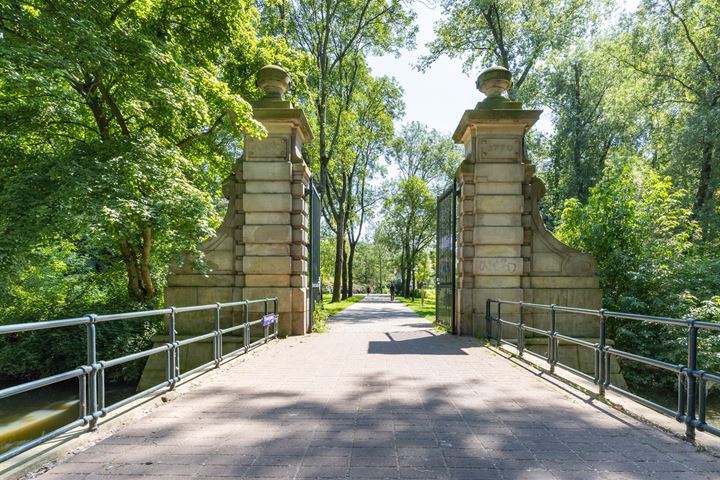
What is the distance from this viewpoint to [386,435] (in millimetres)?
3771

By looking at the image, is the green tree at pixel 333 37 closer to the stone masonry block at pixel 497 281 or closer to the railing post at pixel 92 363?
the stone masonry block at pixel 497 281

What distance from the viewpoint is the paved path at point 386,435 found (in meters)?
3.08

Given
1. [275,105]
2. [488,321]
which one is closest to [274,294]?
[275,105]

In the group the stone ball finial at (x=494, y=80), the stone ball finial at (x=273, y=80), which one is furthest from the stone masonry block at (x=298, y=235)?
the stone ball finial at (x=494, y=80)

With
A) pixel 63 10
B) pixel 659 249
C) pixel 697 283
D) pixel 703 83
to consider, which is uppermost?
pixel 703 83

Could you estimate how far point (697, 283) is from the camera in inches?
404

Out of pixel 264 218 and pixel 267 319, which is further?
pixel 264 218

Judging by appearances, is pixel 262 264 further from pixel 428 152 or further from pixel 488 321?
pixel 428 152

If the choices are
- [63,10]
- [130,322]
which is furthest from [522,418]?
[130,322]

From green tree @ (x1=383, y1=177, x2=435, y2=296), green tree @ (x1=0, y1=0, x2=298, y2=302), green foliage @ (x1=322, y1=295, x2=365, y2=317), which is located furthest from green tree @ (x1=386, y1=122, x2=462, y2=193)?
green tree @ (x1=0, y1=0, x2=298, y2=302)

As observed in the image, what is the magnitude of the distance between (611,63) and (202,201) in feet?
74.9

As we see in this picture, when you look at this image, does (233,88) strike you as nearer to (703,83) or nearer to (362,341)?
(362,341)

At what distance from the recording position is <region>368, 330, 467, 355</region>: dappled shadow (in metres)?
8.28

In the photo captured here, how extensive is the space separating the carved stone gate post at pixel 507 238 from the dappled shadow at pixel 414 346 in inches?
41.3
